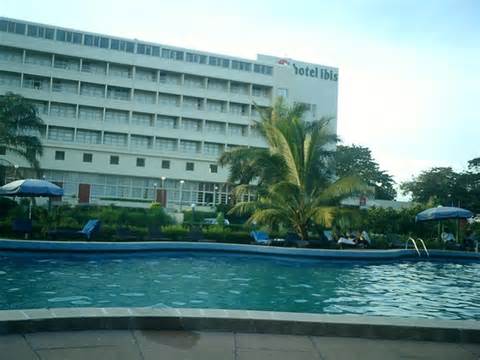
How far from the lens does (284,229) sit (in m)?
20.4

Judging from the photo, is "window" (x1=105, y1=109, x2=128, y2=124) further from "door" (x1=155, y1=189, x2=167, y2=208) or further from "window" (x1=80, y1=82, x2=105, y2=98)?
"door" (x1=155, y1=189, x2=167, y2=208)

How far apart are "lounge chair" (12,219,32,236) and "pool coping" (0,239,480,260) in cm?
220

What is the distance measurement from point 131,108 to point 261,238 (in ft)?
98.9

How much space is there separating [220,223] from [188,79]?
29899mm

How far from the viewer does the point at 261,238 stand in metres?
18.5

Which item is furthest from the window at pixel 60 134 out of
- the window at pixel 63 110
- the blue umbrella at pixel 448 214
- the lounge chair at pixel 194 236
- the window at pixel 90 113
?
the blue umbrella at pixel 448 214

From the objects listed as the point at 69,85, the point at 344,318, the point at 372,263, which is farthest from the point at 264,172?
the point at 69,85

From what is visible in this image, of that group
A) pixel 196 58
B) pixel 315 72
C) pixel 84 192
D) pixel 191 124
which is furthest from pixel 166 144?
pixel 315 72

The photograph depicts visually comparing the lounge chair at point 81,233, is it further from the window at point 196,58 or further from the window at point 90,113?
the window at point 196,58

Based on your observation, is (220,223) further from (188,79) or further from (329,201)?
(188,79)

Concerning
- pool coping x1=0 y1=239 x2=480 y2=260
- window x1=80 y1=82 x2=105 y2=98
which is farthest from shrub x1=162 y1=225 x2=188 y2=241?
window x1=80 y1=82 x2=105 y2=98

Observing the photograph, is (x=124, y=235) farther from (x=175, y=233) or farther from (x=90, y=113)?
(x=90, y=113)

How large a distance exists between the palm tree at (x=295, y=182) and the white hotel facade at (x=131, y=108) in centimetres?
2335

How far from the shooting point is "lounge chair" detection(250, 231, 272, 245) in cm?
1806
